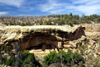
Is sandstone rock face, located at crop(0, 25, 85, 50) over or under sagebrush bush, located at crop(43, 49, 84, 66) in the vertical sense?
over

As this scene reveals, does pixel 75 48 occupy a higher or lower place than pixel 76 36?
lower

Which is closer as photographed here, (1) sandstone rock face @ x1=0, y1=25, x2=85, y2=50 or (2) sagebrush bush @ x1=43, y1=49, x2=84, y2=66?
(2) sagebrush bush @ x1=43, y1=49, x2=84, y2=66

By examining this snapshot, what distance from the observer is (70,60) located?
1003 cm

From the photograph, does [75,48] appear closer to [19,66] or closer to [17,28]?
[19,66]

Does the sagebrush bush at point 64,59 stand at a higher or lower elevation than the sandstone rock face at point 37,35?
lower

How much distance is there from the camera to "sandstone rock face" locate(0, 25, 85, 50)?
1148 centimetres

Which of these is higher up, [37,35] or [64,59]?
[37,35]

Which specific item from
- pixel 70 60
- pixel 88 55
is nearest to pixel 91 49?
pixel 88 55

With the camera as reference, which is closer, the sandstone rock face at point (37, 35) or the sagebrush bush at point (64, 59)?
the sagebrush bush at point (64, 59)

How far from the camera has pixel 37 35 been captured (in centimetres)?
1284

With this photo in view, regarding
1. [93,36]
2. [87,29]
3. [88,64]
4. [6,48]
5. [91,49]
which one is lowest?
[88,64]

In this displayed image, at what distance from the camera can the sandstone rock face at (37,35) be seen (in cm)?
1148

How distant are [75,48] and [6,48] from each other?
1200 centimetres

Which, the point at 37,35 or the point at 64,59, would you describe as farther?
the point at 37,35
